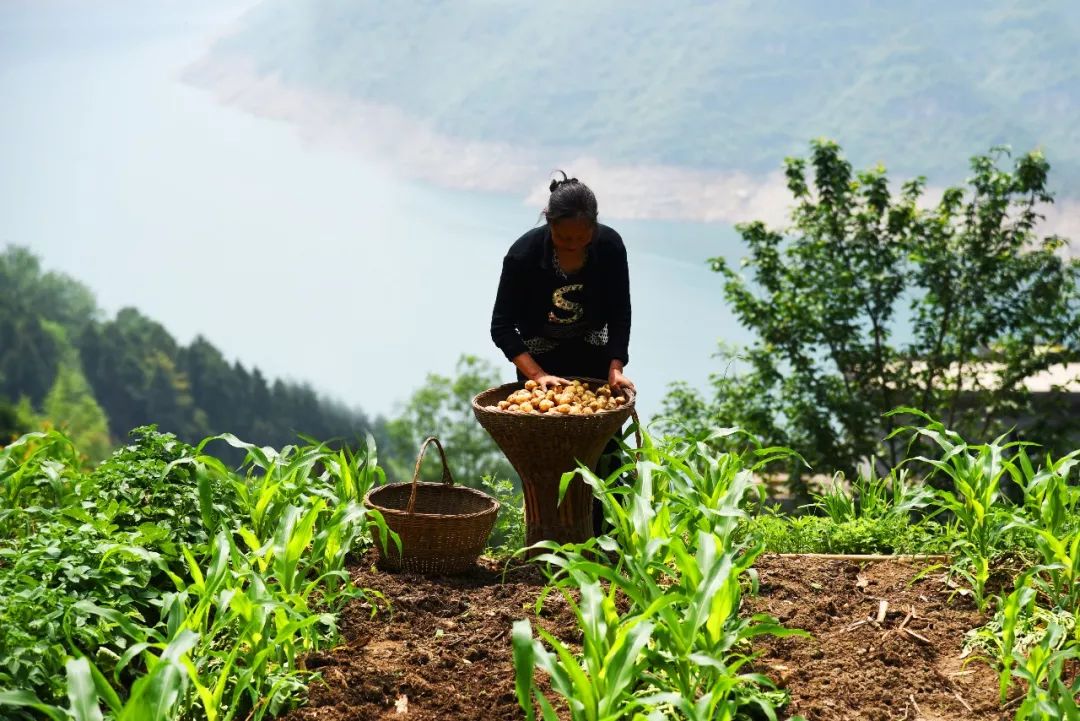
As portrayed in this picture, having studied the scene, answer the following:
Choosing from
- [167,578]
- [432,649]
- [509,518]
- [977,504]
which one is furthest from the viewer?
[509,518]

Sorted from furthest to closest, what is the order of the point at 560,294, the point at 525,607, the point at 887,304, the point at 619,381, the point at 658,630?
the point at 887,304 < the point at 560,294 < the point at 619,381 < the point at 525,607 < the point at 658,630

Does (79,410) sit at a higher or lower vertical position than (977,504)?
lower

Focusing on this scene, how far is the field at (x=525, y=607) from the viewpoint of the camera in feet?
10.2

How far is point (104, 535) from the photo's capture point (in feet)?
12.4

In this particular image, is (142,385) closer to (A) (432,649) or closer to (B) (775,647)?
(A) (432,649)

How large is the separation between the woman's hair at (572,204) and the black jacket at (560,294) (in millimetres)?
264

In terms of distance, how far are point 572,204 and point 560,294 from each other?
50cm

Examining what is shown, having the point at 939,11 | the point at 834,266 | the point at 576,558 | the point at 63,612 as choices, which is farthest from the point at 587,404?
the point at 939,11

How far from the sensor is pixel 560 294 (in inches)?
191

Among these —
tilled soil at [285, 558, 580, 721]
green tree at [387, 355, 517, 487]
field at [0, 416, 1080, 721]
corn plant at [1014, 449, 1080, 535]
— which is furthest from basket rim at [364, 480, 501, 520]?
green tree at [387, 355, 517, 487]

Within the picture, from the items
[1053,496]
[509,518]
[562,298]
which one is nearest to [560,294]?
[562,298]

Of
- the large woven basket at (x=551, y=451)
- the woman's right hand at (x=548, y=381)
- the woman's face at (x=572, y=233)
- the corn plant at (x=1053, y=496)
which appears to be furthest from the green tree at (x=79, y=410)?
the corn plant at (x=1053, y=496)

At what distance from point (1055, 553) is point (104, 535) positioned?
9.98 ft

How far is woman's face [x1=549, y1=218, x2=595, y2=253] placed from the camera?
177 inches
